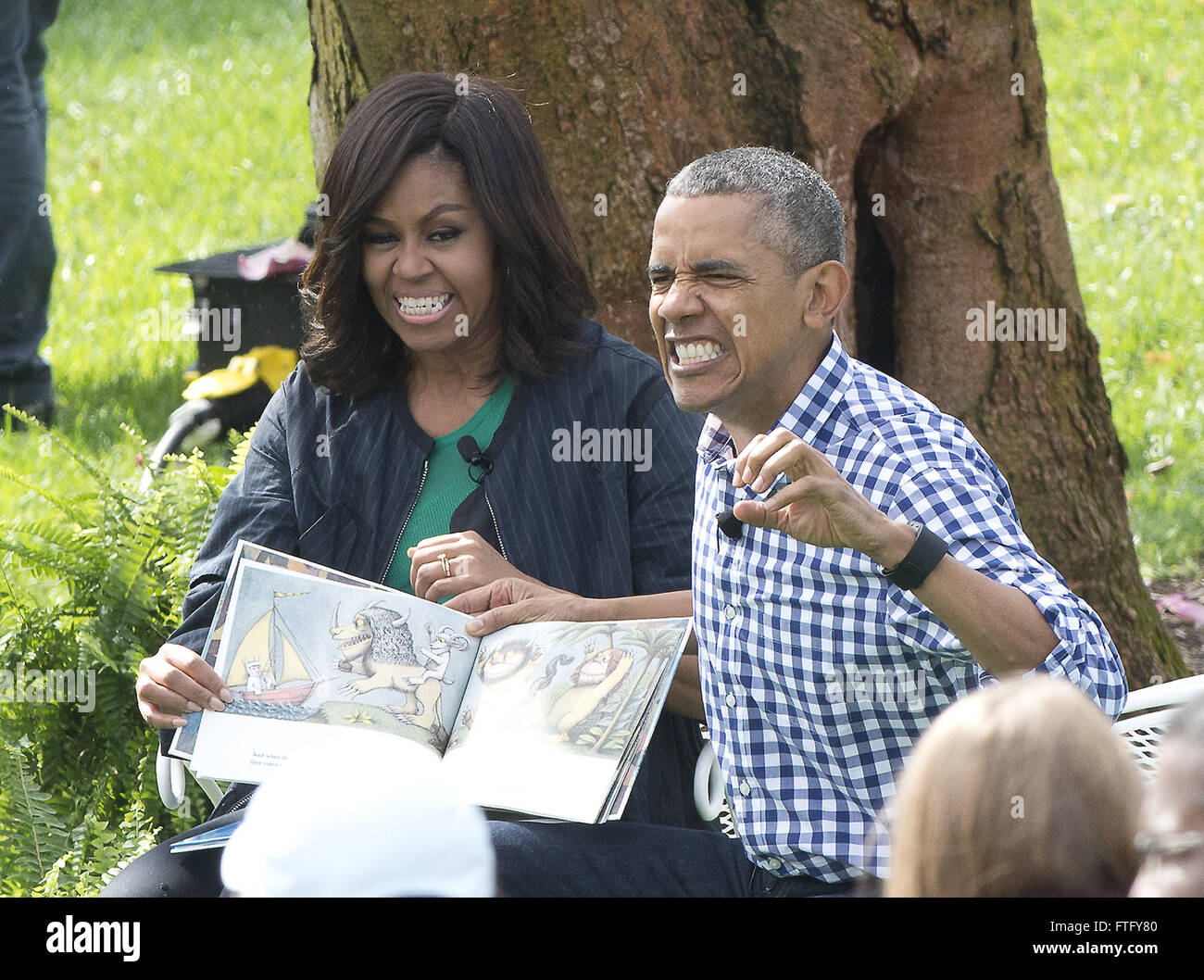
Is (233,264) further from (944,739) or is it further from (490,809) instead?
(944,739)

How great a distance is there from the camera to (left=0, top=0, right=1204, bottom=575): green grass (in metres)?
6.50

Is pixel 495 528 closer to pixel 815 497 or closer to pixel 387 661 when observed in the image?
pixel 387 661

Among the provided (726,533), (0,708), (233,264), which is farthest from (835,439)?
(233,264)

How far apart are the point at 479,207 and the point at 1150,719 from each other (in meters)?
1.71

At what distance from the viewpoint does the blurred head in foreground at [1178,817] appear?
159 cm

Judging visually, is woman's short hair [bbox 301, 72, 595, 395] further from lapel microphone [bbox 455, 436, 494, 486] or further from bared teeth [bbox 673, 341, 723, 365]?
bared teeth [bbox 673, 341, 723, 365]

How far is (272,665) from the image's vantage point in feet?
9.04

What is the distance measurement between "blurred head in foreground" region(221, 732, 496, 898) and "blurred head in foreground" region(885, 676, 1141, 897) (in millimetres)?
507

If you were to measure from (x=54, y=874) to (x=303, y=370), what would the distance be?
1.28 m

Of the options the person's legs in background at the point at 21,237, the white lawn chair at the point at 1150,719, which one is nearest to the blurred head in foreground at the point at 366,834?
the white lawn chair at the point at 1150,719

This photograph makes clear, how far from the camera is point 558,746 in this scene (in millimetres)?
2637

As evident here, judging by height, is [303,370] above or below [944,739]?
above

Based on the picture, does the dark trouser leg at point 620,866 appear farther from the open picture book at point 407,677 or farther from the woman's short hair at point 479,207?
the woman's short hair at point 479,207

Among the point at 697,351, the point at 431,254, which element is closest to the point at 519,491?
the point at 431,254
